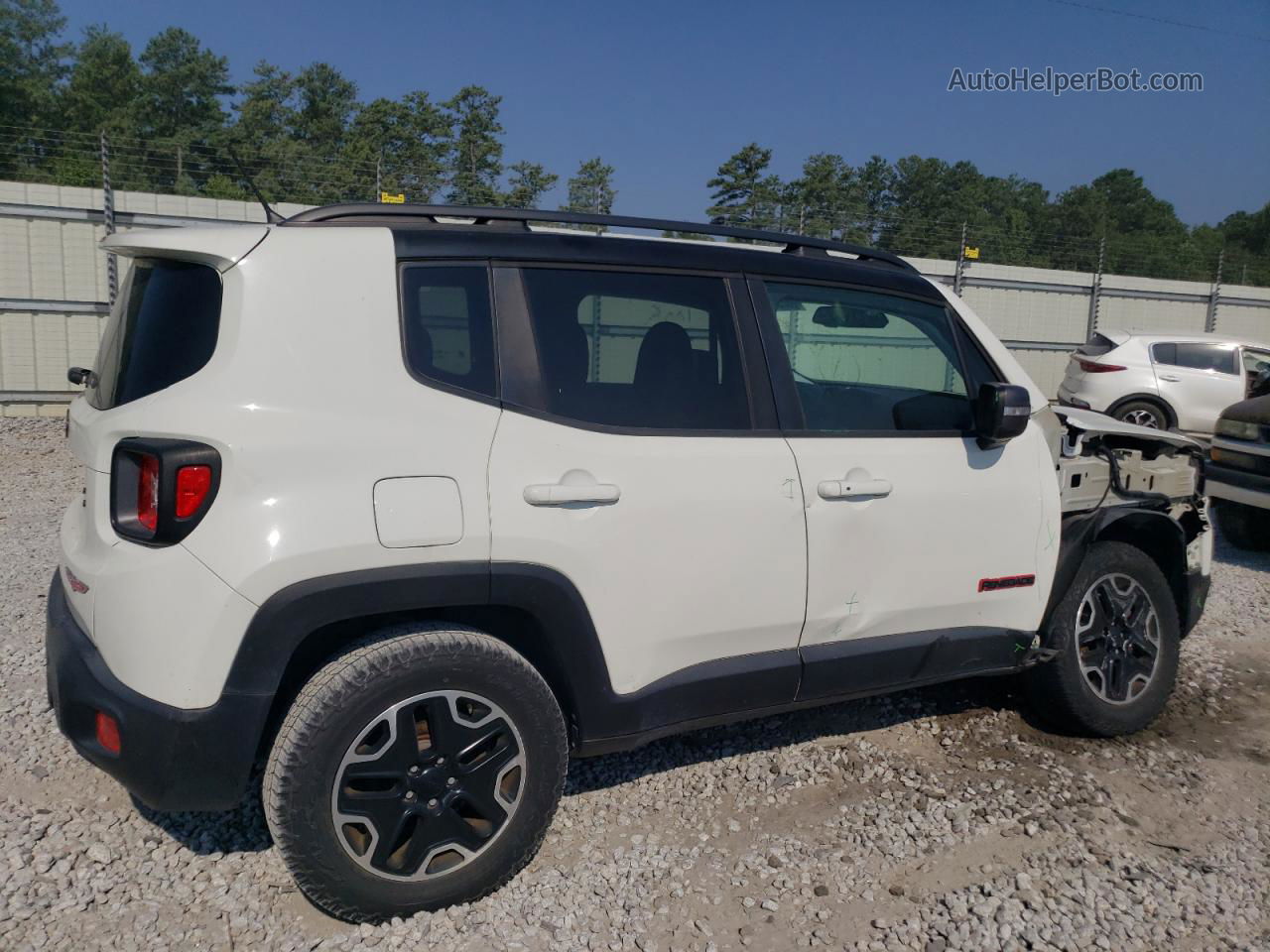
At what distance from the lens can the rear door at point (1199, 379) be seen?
1320 cm

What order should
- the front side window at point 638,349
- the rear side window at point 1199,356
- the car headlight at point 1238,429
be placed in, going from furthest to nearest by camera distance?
1. the rear side window at point 1199,356
2. the car headlight at point 1238,429
3. the front side window at point 638,349

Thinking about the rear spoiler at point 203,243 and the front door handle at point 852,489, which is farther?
the front door handle at point 852,489

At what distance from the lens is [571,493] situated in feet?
9.05

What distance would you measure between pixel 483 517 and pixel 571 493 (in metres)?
0.25

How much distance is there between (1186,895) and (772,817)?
123 centimetres

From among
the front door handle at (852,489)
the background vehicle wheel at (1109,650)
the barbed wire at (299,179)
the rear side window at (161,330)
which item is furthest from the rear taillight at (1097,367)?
the rear side window at (161,330)

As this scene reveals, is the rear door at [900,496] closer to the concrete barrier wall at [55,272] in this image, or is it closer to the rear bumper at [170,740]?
the rear bumper at [170,740]

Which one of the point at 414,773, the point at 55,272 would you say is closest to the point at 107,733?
the point at 414,773

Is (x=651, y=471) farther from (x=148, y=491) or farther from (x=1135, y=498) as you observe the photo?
(x=1135, y=498)

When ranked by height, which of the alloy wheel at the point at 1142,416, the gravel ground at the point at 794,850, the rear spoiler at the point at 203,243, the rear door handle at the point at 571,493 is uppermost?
the rear spoiler at the point at 203,243

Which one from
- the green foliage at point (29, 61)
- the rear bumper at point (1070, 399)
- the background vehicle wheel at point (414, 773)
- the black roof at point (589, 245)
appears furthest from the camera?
the green foliage at point (29, 61)

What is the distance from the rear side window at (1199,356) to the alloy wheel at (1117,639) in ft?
34.9

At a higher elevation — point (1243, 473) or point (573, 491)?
point (573, 491)

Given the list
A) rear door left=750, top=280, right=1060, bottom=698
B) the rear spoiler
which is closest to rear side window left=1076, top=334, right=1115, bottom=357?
rear door left=750, top=280, right=1060, bottom=698
